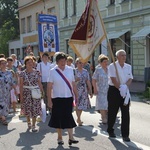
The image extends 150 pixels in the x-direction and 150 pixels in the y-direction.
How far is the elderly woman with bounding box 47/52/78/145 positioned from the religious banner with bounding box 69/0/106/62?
1128mm

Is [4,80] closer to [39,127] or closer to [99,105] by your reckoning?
[39,127]

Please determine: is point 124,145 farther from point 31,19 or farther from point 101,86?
point 31,19

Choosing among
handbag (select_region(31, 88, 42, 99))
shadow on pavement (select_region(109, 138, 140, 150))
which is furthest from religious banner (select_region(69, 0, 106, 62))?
shadow on pavement (select_region(109, 138, 140, 150))

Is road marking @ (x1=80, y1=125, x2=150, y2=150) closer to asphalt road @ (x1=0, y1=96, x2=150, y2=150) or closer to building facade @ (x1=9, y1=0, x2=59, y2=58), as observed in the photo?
asphalt road @ (x1=0, y1=96, x2=150, y2=150)

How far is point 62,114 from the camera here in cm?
673

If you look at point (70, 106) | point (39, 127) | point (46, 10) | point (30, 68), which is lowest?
point (39, 127)

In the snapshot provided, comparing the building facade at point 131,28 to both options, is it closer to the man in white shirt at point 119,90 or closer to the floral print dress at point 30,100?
the floral print dress at point 30,100

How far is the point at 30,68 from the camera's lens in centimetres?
825

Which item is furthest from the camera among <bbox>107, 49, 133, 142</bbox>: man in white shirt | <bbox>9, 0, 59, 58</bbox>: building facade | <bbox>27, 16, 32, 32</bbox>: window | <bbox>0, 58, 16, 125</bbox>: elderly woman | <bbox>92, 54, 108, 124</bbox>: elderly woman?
<bbox>27, 16, 32, 32</bbox>: window

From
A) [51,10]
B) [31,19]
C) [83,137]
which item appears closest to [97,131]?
[83,137]

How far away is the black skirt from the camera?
6.68m

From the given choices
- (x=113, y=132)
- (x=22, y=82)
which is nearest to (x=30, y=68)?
(x=22, y=82)

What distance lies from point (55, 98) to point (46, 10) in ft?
100

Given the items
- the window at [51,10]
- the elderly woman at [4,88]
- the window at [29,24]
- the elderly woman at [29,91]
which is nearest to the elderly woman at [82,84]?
the elderly woman at [29,91]
